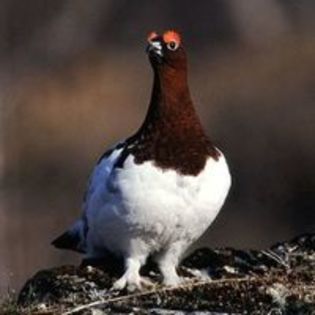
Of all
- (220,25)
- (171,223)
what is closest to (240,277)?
(171,223)

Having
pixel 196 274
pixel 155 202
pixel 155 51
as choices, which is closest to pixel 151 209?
pixel 155 202

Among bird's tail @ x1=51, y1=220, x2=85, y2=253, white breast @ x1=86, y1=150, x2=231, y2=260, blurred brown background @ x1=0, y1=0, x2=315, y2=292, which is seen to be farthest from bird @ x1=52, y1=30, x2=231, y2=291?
blurred brown background @ x1=0, y1=0, x2=315, y2=292

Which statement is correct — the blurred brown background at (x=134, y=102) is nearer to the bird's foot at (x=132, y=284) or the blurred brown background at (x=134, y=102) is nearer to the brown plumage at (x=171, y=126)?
the brown plumage at (x=171, y=126)

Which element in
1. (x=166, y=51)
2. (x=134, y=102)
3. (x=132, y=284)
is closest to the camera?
(x=132, y=284)

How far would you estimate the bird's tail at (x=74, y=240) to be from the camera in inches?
249

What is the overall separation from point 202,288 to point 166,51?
2.50ft

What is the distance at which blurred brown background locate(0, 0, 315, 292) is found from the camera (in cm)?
1166

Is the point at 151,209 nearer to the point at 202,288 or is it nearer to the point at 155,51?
the point at 202,288

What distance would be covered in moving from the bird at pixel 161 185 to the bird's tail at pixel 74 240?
0.20 m

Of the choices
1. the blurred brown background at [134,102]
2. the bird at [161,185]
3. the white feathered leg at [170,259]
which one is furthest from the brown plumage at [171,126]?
the blurred brown background at [134,102]

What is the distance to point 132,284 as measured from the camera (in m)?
5.79

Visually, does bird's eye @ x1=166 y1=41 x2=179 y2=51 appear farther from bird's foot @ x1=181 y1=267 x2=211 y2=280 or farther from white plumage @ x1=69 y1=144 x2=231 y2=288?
bird's foot @ x1=181 y1=267 x2=211 y2=280

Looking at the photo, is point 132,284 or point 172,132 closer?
point 132,284

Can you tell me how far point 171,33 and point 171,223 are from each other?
538 mm
